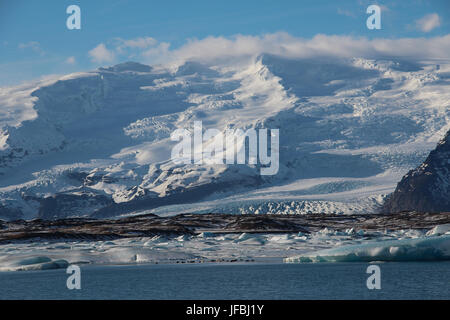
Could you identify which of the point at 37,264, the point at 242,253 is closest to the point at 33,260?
the point at 37,264

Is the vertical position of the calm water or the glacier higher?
the glacier

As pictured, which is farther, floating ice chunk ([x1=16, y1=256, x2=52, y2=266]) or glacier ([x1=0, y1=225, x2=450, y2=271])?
floating ice chunk ([x1=16, y1=256, x2=52, y2=266])

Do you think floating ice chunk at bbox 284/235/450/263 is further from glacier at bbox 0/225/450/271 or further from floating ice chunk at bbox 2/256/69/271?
floating ice chunk at bbox 2/256/69/271

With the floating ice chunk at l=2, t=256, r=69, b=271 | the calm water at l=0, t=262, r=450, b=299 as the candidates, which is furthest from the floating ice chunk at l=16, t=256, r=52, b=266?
the calm water at l=0, t=262, r=450, b=299
